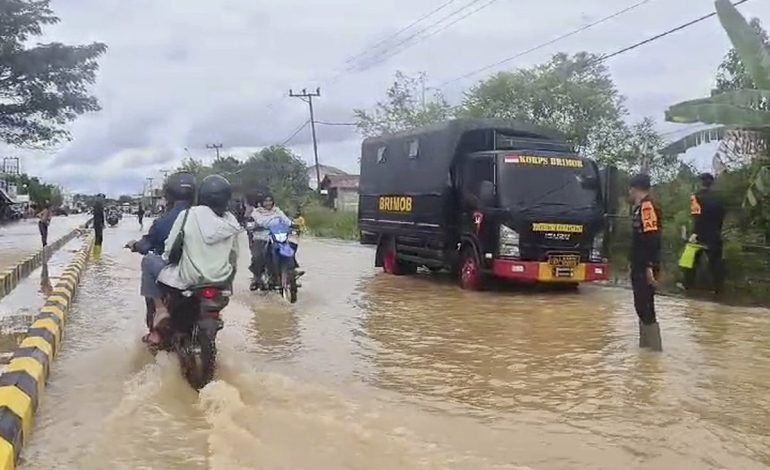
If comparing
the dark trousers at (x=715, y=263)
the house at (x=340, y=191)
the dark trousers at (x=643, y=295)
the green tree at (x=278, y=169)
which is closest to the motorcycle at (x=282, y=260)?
the dark trousers at (x=643, y=295)

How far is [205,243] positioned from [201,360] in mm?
853

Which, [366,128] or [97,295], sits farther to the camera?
[366,128]

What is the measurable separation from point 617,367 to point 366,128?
36256 mm

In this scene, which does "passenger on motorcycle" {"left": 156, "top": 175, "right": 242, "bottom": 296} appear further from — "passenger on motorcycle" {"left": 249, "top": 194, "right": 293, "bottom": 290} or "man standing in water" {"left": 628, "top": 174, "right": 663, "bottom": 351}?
"passenger on motorcycle" {"left": 249, "top": 194, "right": 293, "bottom": 290}

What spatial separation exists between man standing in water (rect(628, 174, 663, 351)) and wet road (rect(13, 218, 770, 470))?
A: 0.46 meters

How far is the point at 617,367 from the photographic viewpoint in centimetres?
757

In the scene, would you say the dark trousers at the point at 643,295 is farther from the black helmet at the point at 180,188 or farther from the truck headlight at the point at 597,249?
the truck headlight at the point at 597,249

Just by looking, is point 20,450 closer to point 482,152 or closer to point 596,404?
point 596,404

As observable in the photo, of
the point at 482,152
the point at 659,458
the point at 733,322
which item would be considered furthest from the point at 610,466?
the point at 482,152

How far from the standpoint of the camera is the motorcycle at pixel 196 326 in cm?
639

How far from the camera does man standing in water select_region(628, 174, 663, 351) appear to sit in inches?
315

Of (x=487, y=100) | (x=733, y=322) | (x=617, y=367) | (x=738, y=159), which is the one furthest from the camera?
(x=487, y=100)

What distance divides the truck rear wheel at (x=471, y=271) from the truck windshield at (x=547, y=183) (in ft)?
3.60

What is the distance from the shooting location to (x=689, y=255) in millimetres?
12469
